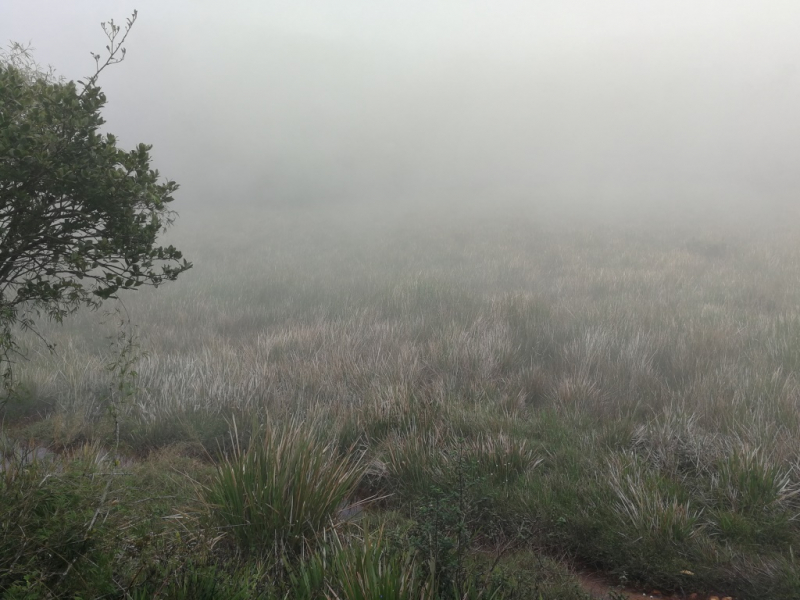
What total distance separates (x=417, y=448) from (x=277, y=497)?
4.01 feet

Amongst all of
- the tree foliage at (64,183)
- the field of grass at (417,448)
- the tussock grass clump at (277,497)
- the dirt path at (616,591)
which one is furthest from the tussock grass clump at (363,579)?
the tree foliage at (64,183)

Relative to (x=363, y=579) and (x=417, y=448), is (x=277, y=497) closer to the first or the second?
(x=363, y=579)

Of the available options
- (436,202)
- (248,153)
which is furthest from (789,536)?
(248,153)

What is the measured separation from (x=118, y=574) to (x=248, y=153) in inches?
1864

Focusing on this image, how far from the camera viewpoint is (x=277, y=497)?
2.78 metres

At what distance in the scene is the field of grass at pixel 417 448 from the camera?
223 cm

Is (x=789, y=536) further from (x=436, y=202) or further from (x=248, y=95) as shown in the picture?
(x=248, y=95)

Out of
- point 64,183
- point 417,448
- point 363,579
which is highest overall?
point 64,183

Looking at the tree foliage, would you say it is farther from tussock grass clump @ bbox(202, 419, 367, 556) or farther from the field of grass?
tussock grass clump @ bbox(202, 419, 367, 556)

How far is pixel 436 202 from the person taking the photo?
109ft

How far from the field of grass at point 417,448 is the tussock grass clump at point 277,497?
15mm

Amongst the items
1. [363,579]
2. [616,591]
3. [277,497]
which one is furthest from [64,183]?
[616,591]

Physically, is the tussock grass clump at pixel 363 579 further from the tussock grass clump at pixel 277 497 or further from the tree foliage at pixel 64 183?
the tree foliage at pixel 64 183

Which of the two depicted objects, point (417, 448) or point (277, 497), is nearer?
point (277, 497)
